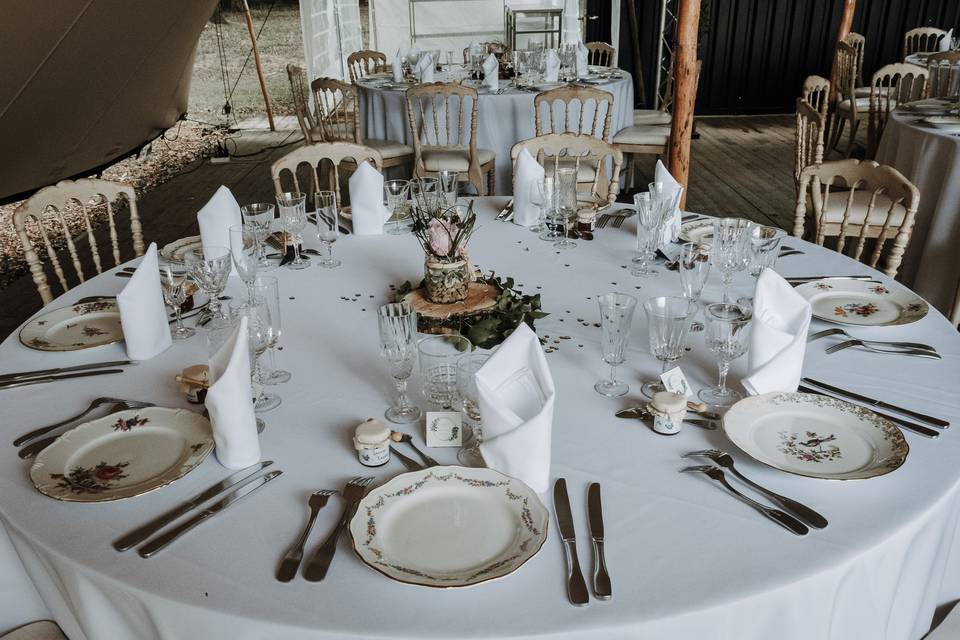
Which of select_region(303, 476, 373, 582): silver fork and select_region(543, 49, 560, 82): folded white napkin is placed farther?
select_region(543, 49, 560, 82): folded white napkin

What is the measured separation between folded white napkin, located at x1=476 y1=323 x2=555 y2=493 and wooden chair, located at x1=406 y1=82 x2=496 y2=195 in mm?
2933

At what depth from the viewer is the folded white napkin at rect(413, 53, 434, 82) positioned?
4.86m

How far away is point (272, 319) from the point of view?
55.4 inches

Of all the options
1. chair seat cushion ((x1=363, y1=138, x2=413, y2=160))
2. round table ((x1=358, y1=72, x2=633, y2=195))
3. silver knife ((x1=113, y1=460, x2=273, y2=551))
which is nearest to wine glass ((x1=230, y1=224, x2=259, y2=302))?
silver knife ((x1=113, y1=460, x2=273, y2=551))

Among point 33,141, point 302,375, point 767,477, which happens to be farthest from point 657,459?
point 33,141

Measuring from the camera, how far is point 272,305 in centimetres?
140

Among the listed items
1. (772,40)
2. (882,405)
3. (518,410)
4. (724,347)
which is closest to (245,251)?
(518,410)

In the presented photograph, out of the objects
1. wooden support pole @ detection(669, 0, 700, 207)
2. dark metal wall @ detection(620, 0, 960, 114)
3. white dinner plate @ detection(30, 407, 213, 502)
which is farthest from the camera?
dark metal wall @ detection(620, 0, 960, 114)

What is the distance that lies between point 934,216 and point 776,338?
2463 mm

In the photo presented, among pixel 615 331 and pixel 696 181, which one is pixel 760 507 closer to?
pixel 615 331

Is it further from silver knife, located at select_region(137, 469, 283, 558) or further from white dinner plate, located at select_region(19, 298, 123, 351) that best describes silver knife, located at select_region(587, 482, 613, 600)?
white dinner plate, located at select_region(19, 298, 123, 351)

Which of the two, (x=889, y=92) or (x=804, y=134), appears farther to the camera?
(x=889, y=92)

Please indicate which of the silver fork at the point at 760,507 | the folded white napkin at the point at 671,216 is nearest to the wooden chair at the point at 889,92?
the folded white napkin at the point at 671,216

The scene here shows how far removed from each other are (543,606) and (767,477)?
0.44m
